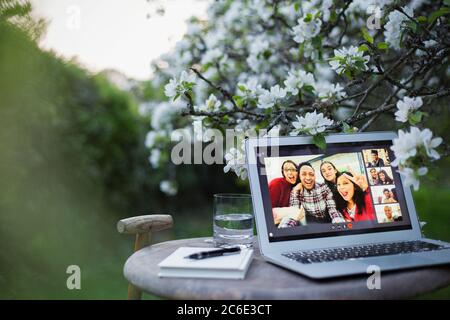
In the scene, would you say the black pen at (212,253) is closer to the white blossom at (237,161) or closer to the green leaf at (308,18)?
the white blossom at (237,161)

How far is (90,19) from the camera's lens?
316 cm

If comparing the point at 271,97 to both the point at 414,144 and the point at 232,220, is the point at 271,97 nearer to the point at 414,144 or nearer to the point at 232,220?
the point at 232,220

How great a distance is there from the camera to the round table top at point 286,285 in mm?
940

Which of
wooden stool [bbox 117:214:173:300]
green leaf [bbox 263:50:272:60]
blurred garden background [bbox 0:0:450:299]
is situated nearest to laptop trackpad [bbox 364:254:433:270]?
wooden stool [bbox 117:214:173:300]

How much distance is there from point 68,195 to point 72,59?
1194 mm

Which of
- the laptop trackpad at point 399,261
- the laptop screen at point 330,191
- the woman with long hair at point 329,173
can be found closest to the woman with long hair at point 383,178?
the laptop screen at point 330,191

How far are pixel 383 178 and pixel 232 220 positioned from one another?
0.52 meters

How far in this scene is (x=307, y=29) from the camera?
191 centimetres

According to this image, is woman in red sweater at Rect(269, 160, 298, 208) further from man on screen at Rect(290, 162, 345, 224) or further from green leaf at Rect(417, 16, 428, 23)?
green leaf at Rect(417, 16, 428, 23)

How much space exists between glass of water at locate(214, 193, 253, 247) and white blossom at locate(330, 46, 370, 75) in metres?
0.60

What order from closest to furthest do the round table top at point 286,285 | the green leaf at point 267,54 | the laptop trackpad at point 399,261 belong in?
the round table top at point 286,285 → the laptop trackpad at point 399,261 → the green leaf at point 267,54

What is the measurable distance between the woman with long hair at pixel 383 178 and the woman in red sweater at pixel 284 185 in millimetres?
291

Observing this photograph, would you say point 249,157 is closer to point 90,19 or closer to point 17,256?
point 17,256
